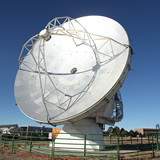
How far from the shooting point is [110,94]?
12.6 metres

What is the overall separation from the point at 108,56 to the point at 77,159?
8686mm

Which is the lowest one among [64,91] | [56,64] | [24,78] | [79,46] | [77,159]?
[77,159]

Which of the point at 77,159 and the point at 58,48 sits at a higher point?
the point at 58,48

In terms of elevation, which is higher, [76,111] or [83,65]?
[83,65]

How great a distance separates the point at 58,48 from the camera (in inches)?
783

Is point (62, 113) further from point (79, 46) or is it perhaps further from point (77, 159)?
point (79, 46)

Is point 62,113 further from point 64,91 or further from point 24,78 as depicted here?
point 24,78

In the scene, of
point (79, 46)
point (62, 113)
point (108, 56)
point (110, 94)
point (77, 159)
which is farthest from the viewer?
point (79, 46)

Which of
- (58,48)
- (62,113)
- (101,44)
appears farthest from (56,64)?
(62,113)

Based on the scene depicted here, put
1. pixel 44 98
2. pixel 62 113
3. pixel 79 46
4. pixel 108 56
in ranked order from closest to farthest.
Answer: pixel 62 113
pixel 108 56
pixel 44 98
pixel 79 46

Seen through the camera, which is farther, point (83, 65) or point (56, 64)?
point (56, 64)

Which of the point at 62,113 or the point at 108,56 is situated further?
the point at 108,56

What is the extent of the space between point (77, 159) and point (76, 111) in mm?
3390

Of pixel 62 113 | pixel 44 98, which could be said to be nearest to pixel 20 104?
pixel 44 98
